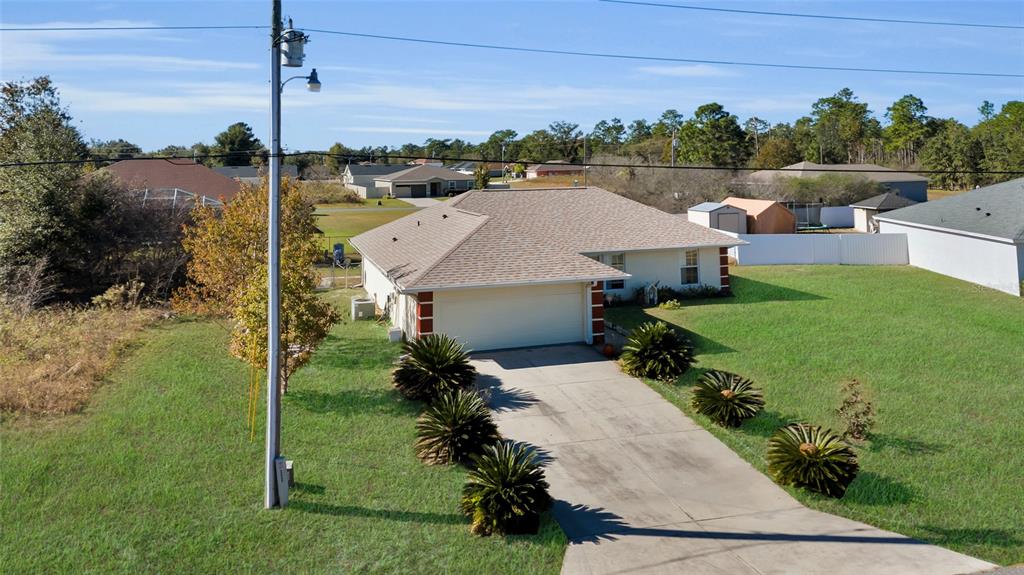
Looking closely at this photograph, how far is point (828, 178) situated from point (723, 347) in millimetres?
43838

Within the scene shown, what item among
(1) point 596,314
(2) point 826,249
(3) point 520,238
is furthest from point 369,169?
(1) point 596,314

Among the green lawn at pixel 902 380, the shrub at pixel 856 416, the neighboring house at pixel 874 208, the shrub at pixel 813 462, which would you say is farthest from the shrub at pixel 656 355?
the neighboring house at pixel 874 208

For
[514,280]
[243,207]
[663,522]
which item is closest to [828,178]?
[514,280]

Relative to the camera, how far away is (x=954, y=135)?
8444 centimetres

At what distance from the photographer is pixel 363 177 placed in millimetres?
106062

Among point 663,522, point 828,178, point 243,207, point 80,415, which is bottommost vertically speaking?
point 663,522

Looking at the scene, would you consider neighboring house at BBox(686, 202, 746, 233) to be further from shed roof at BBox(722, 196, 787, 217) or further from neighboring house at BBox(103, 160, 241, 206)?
neighboring house at BBox(103, 160, 241, 206)

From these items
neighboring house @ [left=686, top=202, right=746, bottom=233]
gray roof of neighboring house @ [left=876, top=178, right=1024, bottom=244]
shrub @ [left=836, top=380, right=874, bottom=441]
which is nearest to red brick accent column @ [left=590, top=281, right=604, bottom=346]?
shrub @ [left=836, top=380, right=874, bottom=441]

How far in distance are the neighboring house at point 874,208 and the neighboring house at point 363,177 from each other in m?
60.0

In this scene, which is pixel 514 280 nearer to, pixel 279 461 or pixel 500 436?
pixel 500 436

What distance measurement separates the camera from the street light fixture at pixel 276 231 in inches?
464

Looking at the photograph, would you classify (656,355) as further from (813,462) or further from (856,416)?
(813,462)

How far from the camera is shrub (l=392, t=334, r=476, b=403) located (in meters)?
17.6

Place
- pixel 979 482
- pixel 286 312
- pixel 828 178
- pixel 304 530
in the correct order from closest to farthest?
pixel 304 530 → pixel 979 482 → pixel 286 312 → pixel 828 178
